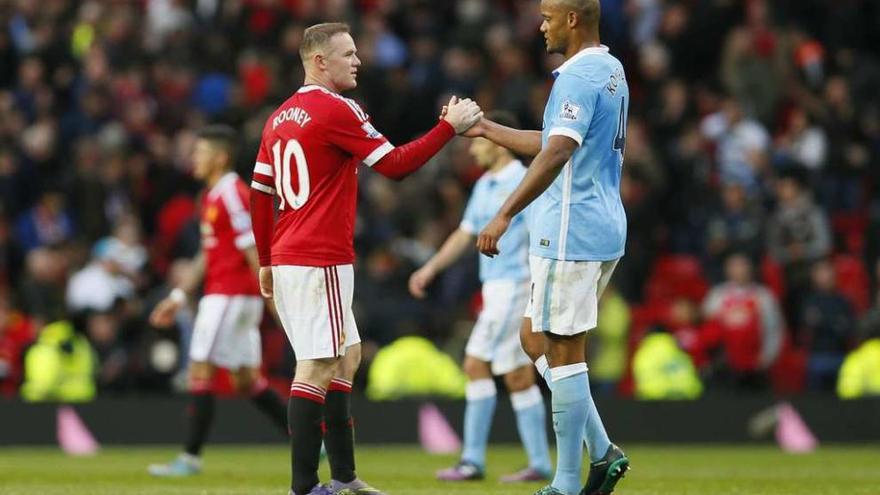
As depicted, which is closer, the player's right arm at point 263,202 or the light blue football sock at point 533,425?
the player's right arm at point 263,202

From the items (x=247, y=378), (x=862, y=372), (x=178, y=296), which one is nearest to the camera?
(x=178, y=296)

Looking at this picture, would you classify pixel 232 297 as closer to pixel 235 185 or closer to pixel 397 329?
pixel 235 185

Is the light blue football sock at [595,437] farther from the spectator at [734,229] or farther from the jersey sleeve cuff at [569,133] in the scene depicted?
the spectator at [734,229]

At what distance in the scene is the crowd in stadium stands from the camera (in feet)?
57.5

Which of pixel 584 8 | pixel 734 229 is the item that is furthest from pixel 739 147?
pixel 584 8

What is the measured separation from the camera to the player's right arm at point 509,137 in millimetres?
8781

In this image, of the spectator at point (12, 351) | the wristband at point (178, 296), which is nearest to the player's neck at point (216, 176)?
the wristband at point (178, 296)

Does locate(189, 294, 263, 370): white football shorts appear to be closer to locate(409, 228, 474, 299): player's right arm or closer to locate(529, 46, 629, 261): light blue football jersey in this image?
locate(409, 228, 474, 299): player's right arm

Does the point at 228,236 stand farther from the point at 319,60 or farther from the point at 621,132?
the point at 621,132

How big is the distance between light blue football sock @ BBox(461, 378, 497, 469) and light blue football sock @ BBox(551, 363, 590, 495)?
10.7 ft

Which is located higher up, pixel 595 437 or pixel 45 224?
pixel 45 224

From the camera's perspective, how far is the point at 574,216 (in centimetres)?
846

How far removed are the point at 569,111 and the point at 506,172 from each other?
141 inches

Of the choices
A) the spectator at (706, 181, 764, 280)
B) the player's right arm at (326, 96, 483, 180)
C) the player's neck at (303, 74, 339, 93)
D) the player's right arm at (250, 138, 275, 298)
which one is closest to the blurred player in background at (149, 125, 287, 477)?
the player's right arm at (250, 138, 275, 298)
